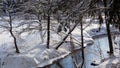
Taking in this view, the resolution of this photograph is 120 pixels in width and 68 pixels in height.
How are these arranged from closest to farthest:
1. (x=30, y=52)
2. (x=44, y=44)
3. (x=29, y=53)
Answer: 1. (x=29, y=53)
2. (x=30, y=52)
3. (x=44, y=44)

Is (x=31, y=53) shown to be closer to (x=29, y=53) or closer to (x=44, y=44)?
(x=29, y=53)

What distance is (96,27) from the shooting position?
45406 millimetres

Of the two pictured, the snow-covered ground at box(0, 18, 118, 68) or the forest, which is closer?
the forest

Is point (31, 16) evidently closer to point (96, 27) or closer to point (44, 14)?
point (44, 14)

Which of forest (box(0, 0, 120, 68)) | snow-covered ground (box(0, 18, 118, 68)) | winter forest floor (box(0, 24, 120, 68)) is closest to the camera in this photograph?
forest (box(0, 0, 120, 68))

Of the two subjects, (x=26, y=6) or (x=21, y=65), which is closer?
(x=21, y=65)

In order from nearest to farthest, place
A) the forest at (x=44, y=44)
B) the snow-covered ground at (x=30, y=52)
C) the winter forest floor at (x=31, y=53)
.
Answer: the forest at (x=44, y=44) < the winter forest floor at (x=31, y=53) < the snow-covered ground at (x=30, y=52)

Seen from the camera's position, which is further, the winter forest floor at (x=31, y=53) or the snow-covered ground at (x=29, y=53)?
the snow-covered ground at (x=29, y=53)

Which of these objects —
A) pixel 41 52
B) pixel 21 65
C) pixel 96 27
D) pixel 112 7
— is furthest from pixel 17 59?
pixel 96 27

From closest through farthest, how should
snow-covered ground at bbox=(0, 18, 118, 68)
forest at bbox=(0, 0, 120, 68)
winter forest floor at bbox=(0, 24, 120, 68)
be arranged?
1. forest at bbox=(0, 0, 120, 68)
2. winter forest floor at bbox=(0, 24, 120, 68)
3. snow-covered ground at bbox=(0, 18, 118, 68)

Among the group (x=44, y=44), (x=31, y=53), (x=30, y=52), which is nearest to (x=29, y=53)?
(x=31, y=53)

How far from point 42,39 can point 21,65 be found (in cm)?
676

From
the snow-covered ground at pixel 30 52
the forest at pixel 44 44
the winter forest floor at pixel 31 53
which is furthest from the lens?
the snow-covered ground at pixel 30 52

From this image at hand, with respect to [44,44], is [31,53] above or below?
below
